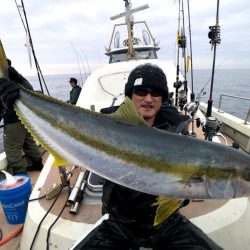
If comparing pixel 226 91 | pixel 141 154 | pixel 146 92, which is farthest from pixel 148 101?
pixel 226 91

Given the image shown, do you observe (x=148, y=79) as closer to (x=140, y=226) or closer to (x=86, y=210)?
(x=140, y=226)

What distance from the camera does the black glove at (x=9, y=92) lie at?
2.32 m

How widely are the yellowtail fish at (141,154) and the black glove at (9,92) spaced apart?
0.32 meters

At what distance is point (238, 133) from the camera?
7.29 m

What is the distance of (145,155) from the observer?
1872mm

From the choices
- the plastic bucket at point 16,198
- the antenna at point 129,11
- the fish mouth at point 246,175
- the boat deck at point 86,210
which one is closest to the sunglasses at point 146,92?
the fish mouth at point 246,175

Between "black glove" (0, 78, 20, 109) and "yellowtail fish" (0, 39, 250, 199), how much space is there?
32cm

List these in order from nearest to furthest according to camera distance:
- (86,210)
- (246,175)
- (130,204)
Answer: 1. (246,175)
2. (130,204)
3. (86,210)

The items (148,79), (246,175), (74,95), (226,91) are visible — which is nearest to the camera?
(246,175)

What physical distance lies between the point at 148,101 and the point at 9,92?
129cm

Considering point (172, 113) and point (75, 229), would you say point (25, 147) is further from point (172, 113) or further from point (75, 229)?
point (172, 113)

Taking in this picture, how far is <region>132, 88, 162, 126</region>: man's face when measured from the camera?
275cm

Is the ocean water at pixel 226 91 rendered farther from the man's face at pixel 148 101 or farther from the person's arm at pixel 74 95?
the person's arm at pixel 74 95

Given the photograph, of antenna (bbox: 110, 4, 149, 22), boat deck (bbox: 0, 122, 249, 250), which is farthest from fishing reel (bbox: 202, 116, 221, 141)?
antenna (bbox: 110, 4, 149, 22)
